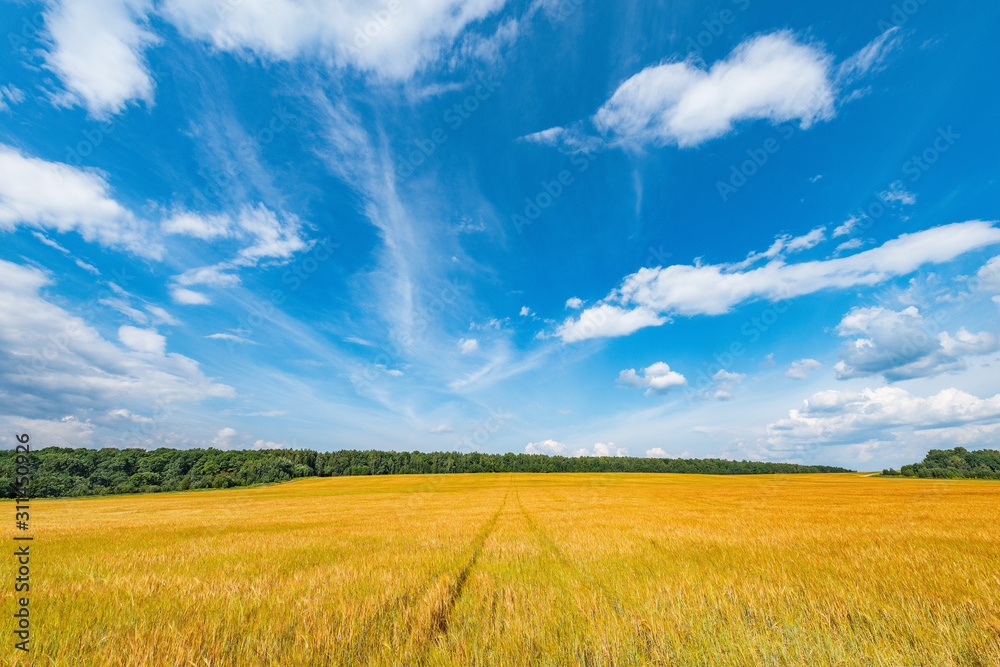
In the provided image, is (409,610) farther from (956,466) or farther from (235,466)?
(956,466)

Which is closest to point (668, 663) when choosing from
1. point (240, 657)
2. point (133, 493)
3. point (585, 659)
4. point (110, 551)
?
point (585, 659)

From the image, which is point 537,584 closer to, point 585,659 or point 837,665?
point 585,659

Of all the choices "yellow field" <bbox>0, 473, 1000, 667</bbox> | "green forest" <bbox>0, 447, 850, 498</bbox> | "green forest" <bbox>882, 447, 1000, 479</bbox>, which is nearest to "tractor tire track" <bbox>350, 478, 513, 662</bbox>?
"yellow field" <bbox>0, 473, 1000, 667</bbox>

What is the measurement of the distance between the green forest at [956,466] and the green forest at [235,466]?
42.7 m

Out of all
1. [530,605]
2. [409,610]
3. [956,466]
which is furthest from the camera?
[956,466]

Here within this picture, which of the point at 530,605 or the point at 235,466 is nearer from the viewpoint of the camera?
the point at 530,605

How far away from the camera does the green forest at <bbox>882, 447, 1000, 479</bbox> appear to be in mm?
81938

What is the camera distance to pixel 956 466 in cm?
9494

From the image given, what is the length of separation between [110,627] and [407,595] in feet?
11.1

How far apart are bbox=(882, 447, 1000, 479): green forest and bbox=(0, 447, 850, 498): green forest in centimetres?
4271

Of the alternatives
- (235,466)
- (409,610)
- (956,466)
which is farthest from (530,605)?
(956,466)

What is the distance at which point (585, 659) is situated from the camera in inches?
136

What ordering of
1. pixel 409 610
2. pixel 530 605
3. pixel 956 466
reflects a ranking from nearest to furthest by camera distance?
pixel 409 610
pixel 530 605
pixel 956 466

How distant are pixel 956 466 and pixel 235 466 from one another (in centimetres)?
18280
